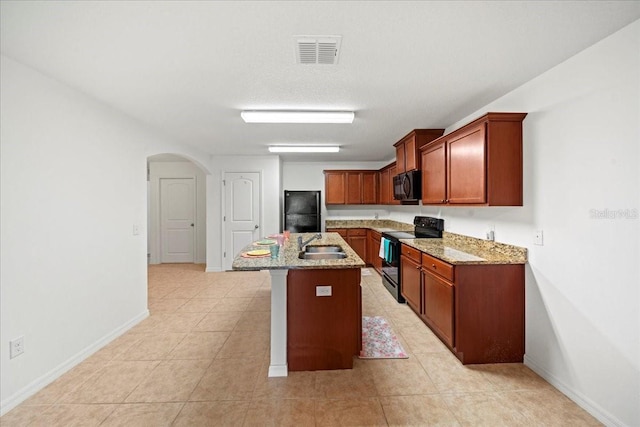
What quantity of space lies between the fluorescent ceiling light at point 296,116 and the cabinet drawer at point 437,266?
67.2 inches

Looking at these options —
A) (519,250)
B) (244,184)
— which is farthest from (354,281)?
(244,184)

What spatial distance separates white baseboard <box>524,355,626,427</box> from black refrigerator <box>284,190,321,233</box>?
422 centimetres

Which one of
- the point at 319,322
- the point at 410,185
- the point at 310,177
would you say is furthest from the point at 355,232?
the point at 319,322

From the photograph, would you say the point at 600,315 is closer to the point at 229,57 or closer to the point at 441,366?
the point at 441,366

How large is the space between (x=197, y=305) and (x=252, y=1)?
3.63 m

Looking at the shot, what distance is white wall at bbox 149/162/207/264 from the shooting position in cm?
650

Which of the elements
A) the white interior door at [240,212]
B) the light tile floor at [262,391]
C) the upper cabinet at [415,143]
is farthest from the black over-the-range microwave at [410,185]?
the white interior door at [240,212]

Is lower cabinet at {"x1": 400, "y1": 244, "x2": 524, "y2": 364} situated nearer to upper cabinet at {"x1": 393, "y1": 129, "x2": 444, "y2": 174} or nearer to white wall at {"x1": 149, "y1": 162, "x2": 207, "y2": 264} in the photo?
upper cabinet at {"x1": 393, "y1": 129, "x2": 444, "y2": 174}

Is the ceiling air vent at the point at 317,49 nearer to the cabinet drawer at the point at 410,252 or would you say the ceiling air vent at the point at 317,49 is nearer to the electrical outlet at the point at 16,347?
the cabinet drawer at the point at 410,252

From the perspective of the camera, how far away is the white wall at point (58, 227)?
191cm

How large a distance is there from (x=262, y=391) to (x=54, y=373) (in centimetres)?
169

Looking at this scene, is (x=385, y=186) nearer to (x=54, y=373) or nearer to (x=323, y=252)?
(x=323, y=252)

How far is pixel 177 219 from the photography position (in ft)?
21.5

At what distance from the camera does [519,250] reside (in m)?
2.38
